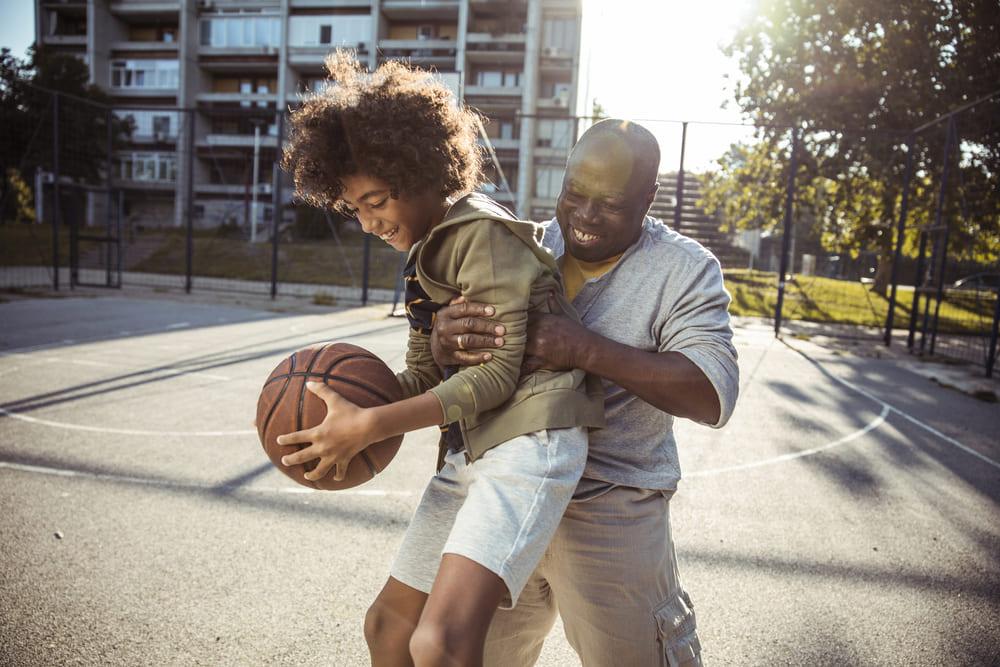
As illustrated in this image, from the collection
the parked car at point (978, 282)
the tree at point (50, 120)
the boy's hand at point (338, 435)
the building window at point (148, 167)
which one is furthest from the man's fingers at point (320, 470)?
the building window at point (148, 167)

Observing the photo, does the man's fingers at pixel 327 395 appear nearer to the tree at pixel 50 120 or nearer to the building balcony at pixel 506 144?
the tree at pixel 50 120

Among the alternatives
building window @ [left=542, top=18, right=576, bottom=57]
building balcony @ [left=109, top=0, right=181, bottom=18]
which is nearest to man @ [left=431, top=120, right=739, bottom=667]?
building window @ [left=542, top=18, right=576, bottom=57]

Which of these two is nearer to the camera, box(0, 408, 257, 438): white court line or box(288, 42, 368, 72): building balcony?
box(0, 408, 257, 438): white court line

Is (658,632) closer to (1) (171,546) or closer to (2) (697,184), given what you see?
(1) (171,546)

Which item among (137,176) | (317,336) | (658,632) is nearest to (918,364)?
(317,336)

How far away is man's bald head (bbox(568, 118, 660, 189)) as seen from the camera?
177cm

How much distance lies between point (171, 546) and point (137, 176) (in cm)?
3793

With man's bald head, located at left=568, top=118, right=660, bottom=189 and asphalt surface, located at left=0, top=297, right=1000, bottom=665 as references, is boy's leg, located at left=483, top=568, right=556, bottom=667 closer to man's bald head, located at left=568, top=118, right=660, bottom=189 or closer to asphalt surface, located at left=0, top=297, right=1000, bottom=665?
asphalt surface, located at left=0, top=297, right=1000, bottom=665

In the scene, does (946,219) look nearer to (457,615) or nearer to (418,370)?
(418,370)

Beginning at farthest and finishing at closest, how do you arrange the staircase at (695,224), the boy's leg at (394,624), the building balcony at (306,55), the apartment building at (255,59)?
the building balcony at (306,55) → the apartment building at (255,59) → the staircase at (695,224) → the boy's leg at (394,624)

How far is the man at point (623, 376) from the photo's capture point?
64.2 inches

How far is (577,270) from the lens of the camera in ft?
6.38

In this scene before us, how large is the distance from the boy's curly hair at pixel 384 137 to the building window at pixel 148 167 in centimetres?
3662

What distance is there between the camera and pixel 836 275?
46.2 ft
